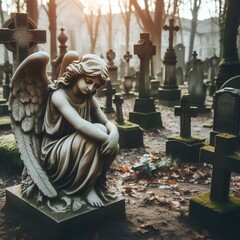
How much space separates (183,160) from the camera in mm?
6617

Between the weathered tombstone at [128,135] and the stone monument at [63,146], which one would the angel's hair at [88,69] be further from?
the weathered tombstone at [128,135]

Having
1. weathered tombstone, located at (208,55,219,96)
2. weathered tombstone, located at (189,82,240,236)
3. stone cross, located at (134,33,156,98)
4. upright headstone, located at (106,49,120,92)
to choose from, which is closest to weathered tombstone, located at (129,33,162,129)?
stone cross, located at (134,33,156,98)

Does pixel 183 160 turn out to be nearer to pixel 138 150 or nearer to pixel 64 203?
pixel 138 150

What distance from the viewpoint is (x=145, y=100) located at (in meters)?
10.1

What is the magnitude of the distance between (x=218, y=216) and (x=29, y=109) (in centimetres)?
250

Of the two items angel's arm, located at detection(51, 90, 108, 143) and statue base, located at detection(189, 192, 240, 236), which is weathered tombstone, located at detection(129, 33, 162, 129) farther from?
angel's arm, located at detection(51, 90, 108, 143)

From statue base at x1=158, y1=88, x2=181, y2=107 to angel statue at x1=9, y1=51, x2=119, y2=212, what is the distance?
1000cm

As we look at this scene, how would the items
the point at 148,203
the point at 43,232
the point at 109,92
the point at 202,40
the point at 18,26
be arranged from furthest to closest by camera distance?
the point at 202,40 → the point at 109,92 → the point at 18,26 → the point at 148,203 → the point at 43,232

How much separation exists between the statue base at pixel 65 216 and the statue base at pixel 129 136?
3.76 m

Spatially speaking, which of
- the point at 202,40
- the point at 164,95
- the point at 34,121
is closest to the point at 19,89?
the point at 34,121

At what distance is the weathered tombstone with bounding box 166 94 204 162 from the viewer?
655cm

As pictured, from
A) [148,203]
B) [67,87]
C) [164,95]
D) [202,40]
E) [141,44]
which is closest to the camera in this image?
[67,87]

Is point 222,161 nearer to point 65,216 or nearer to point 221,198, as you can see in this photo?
point 221,198

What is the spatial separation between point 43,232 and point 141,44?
7357 millimetres
